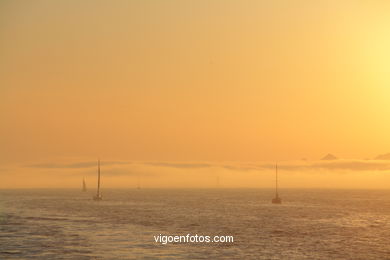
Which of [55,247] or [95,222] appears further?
[95,222]

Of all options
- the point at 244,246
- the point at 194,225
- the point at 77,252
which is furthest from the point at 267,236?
the point at 77,252

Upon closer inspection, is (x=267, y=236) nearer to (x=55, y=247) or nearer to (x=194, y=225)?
(x=194, y=225)

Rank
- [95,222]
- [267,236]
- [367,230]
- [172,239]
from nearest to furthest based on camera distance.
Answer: [172,239], [267,236], [367,230], [95,222]

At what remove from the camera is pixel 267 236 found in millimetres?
84125

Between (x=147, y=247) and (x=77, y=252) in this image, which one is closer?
(x=77, y=252)

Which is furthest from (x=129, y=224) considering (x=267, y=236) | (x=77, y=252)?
(x=77, y=252)

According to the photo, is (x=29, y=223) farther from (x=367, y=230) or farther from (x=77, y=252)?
(x=367, y=230)

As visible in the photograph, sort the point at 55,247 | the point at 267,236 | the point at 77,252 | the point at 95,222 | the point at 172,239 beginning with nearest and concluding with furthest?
the point at 77,252
the point at 55,247
the point at 172,239
the point at 267,236
the point at 95,222

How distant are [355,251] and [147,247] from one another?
2853cm

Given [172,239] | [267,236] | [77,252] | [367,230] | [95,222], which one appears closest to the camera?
[77,252]

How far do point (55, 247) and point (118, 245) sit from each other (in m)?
8.49

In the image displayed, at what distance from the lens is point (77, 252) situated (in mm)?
62938

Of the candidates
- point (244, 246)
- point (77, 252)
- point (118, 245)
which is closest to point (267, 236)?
point (244, 246)

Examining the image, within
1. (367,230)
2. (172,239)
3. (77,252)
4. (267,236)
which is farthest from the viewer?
(367,230)
